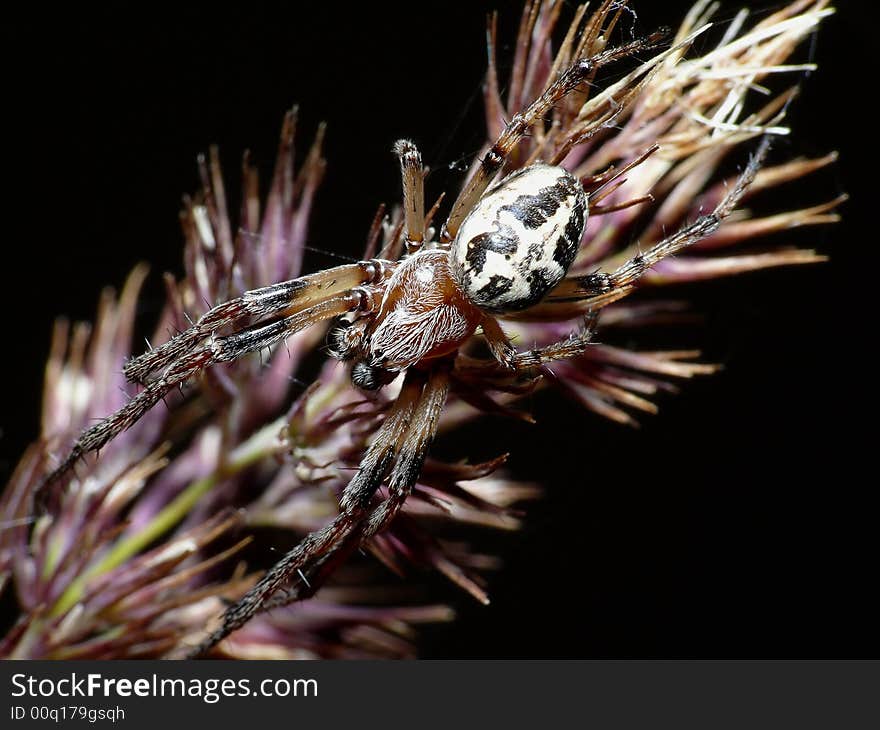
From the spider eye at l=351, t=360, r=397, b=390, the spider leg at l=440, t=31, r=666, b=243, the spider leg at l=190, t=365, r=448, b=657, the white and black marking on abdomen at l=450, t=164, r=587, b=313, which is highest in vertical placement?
the spider leg at l=440, t=31, r=666, b=243

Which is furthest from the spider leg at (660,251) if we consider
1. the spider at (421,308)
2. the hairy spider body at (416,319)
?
the hairy spider body at (416,319)

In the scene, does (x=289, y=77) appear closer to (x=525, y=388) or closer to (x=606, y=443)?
(x=606, y=443)

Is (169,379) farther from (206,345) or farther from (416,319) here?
(416,319)

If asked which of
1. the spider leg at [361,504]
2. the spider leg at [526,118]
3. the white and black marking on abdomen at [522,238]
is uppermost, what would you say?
the spider leg at [526,118]

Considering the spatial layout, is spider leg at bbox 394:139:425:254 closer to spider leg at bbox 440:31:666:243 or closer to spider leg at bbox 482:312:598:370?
spider leg at bbox 440:31:666:243

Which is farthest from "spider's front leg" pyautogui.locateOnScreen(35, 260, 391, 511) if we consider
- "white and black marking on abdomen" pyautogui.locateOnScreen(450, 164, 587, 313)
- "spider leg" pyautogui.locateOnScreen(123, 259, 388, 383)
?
"white and black marking on abdomen" pyautogui.locateOnScreen(450, 164, 587, 313)

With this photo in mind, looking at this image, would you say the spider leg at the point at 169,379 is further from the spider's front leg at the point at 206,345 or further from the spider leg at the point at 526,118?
the spider leg at the point at 526,118


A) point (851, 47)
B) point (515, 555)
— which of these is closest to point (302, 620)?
point (515, 555)

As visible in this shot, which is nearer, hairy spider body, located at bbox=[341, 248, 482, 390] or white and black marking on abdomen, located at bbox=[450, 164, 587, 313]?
white and black marking on abdomen, located at bbox=[450, 164, 587, 313]
